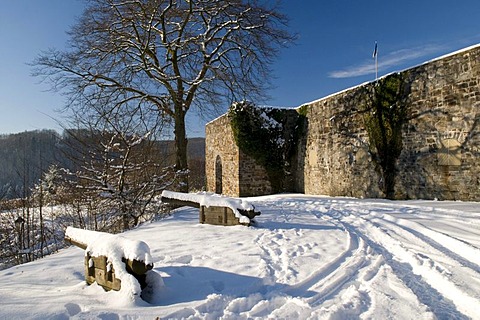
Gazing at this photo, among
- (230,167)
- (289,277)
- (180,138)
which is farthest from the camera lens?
(230,167)

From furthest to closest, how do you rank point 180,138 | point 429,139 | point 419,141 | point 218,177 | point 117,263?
1. point 218,177
2. point 180,138
3. point 419,141
4. point 429,139
5. point 117,263

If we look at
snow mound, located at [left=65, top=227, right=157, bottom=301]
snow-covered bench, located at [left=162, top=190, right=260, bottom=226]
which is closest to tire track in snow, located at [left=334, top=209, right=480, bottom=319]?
snow-covered bench, located at [left=162, top=190, right=260, bottom=226]

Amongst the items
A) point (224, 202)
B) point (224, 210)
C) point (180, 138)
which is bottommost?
point (224, 210)

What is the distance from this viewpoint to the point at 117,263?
2428 mm

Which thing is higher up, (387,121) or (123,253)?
(387,121)

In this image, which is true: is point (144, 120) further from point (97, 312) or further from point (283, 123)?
point (97, 312)

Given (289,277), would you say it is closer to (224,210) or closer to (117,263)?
(117,263)

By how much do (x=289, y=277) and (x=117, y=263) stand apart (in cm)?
161

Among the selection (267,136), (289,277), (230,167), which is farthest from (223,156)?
(289,277)

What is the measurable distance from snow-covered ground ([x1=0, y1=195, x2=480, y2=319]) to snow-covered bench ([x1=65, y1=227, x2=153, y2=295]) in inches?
4.4

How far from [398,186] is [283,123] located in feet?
19.2

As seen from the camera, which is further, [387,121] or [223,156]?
[223,156]

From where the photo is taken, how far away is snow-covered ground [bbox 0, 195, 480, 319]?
2170 mm

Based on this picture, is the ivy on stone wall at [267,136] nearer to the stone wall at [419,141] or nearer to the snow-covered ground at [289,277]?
the stone wall at [419,141]
